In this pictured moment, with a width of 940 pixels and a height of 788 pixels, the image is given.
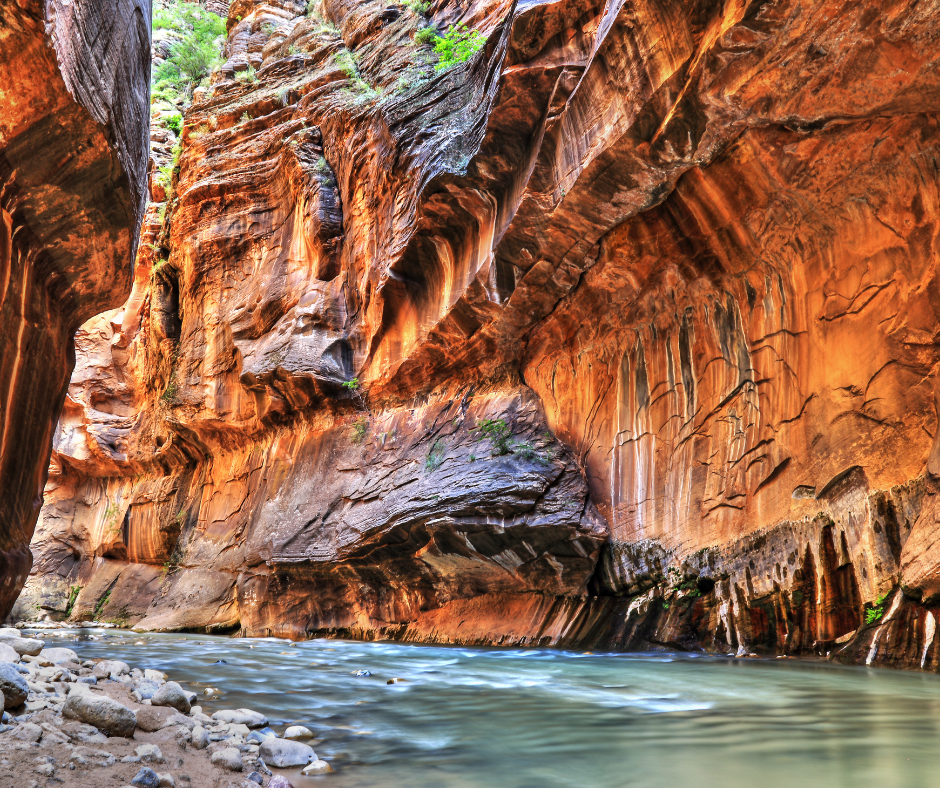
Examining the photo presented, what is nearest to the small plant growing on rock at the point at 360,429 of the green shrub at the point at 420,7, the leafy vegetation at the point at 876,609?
the green shrub at the point at 420,7

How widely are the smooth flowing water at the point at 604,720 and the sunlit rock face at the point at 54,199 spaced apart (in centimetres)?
255

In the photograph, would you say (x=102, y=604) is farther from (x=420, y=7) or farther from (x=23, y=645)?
(x=420, y=7)

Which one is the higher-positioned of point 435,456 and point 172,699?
point 435,456

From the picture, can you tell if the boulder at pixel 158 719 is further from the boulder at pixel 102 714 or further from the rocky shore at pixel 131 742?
the boulder at pixel 102 714

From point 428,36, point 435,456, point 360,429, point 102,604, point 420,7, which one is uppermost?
point 420,7

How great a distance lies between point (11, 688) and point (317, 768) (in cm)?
147

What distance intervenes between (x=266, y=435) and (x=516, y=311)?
26.4 feet

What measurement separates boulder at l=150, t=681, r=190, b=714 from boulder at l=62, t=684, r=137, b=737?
77 cm

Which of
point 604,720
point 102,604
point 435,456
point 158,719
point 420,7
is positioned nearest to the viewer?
point 158,719

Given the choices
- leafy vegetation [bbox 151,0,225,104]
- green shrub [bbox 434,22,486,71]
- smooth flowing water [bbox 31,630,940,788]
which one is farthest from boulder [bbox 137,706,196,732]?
leafy vegetation [bbox 151,0,225,104]

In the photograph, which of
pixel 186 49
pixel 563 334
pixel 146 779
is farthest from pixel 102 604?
pixel 186 49

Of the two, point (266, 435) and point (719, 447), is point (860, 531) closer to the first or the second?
point (719, 447)

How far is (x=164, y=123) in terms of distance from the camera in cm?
2100

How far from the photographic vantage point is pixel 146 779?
8.39 feet
